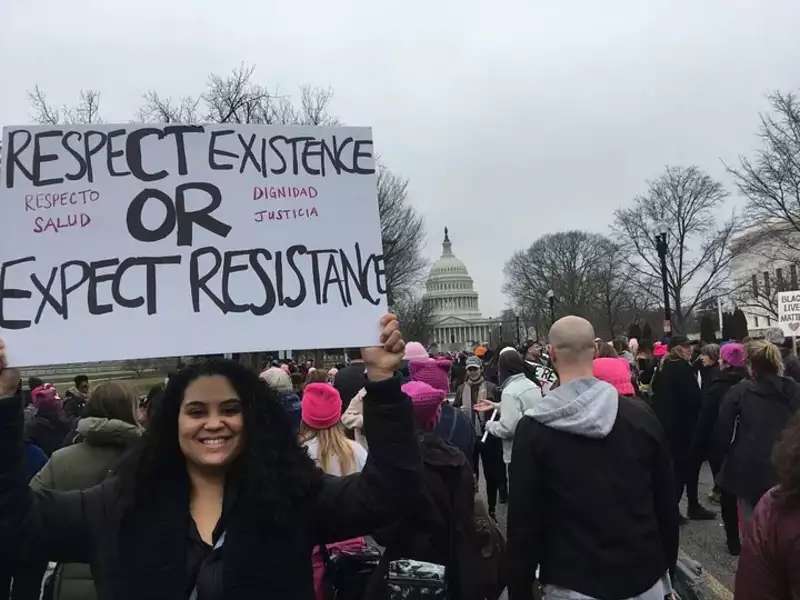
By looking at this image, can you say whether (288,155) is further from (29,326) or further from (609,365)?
(609,365)

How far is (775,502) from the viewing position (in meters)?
2.29

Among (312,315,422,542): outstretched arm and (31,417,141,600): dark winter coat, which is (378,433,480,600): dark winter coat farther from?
(31,417,141,600): dark winter coat

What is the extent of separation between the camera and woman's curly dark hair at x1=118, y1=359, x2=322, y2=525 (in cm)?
230

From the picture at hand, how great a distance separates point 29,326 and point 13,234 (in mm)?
305

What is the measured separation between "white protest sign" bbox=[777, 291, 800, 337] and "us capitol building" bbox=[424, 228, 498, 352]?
335 ft

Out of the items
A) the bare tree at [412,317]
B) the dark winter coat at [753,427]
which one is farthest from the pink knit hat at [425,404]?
the bare tree at [412,317]

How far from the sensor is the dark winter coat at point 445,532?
11.2 feet

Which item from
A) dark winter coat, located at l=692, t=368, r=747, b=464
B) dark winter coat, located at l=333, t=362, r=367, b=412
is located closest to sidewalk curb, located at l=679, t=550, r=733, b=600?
dark winter coat, located at l=692, t=368, r=747, b=464

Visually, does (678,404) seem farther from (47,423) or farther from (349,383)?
(47,423)

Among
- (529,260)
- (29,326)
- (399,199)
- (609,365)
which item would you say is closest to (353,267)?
(29,326)

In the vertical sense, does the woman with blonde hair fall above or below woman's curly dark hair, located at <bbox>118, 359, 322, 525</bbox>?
below

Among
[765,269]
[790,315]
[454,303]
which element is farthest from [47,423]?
[454,303]

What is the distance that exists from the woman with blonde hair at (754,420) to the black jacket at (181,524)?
402 cm

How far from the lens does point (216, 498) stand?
7.90ft
